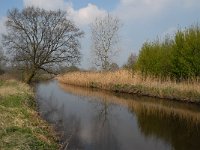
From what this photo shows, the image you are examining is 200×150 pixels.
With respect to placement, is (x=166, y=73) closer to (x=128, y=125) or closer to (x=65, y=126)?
(x=128, y=125)

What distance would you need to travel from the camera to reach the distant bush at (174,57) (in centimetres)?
2523

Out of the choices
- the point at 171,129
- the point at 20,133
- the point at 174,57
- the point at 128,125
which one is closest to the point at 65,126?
the point at 128,125

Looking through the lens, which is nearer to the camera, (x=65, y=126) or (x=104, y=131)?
(x=104, y=131)

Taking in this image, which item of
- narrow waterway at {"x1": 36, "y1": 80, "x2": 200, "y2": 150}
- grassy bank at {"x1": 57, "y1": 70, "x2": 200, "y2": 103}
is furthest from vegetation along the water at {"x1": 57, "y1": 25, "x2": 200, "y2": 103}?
narrow waterway at {"x1": 36, "y1": 80, "x2": 200, "y2": 150}

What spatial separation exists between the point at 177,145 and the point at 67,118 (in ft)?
22.1

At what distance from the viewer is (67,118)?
17.5m

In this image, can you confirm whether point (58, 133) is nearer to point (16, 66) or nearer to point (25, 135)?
point (25, 135)

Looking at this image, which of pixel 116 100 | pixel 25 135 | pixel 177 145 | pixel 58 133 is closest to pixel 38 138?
pixel 25 135

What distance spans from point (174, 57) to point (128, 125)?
12.6 metres

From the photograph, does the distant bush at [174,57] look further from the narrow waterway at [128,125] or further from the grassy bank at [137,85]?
the narrow waterway at [128,125]

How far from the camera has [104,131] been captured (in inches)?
571

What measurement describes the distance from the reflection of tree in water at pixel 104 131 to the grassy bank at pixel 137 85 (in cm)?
529

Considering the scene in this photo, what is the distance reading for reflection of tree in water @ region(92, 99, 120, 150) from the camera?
1199cm

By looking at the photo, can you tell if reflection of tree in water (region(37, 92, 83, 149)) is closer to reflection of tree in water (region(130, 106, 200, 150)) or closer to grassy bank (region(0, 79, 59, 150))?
grassy bank (region(0, 79, 59, 150))
